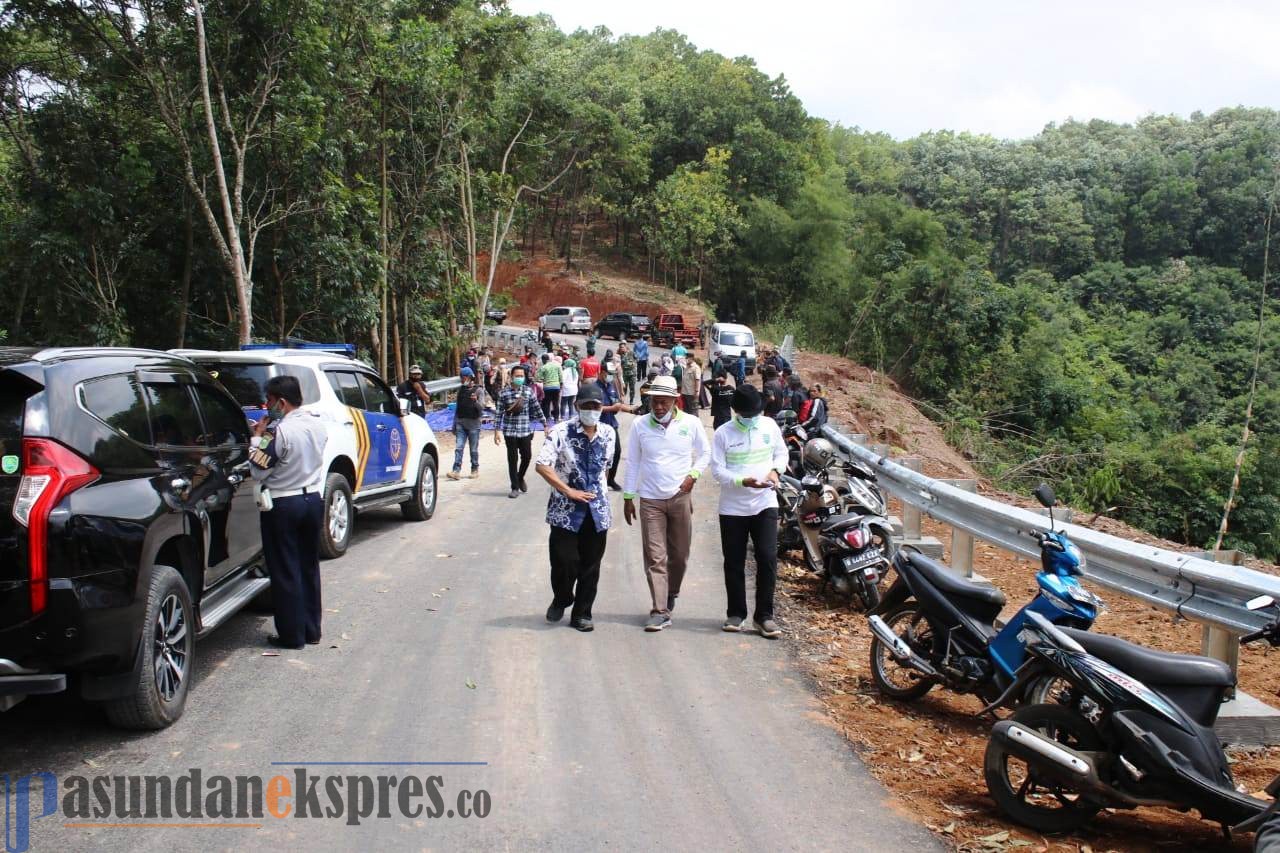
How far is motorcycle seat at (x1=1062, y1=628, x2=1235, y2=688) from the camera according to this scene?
14.4 ft

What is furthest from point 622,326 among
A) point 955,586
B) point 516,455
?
point 955,586

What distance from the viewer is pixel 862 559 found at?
320 inches

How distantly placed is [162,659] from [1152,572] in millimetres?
5587

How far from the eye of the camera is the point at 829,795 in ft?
15.8

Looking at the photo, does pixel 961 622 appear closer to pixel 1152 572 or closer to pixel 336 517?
pixel 1152 572

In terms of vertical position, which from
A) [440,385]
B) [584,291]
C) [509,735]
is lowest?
[509,735]

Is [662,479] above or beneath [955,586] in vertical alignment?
above

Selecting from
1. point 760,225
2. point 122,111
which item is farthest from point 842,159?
point 122,111

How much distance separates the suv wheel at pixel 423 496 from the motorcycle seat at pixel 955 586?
276 inches

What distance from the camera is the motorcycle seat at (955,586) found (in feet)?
18.9

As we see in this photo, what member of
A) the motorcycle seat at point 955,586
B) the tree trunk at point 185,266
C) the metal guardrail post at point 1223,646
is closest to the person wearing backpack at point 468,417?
the motorcycle seat at point 955,586

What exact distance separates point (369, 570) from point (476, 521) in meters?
2.82

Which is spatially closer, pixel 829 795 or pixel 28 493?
pixel 28 493

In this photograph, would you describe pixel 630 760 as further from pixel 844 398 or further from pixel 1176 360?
pixel 1176 360
